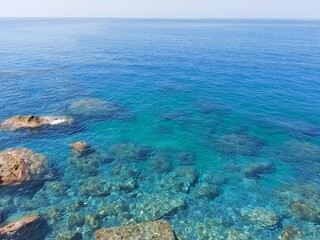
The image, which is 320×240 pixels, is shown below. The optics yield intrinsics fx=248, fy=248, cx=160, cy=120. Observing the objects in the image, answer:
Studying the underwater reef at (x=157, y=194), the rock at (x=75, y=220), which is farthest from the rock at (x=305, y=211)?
the rock at (x=75, y=220)

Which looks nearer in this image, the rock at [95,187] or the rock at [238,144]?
the rock at [95,187]

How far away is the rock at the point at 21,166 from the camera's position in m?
28.6

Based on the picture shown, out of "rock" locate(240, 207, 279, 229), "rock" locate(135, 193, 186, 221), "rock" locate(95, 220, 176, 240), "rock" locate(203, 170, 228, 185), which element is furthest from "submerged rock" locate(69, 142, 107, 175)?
"rock" locate(240, 207, 279, 229)

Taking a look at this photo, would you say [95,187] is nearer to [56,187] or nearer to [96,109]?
[56,187]

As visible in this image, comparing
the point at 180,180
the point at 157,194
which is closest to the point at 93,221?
the point at 157,194

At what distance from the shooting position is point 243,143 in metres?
37.2

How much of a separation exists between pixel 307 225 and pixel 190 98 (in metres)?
32.9

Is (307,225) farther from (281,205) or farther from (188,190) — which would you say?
(188,190)

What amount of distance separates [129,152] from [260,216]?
1844 cm

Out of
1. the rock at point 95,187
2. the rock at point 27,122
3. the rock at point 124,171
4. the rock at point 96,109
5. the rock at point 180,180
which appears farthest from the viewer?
the rock at point 96,109

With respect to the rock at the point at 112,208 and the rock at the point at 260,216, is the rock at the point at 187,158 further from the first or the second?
the rock at the point at 112,208

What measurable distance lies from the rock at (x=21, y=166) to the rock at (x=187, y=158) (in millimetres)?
16878

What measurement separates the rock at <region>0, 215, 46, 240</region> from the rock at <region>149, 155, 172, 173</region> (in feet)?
47.1

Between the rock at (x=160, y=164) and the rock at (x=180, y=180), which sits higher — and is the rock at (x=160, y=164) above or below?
below
